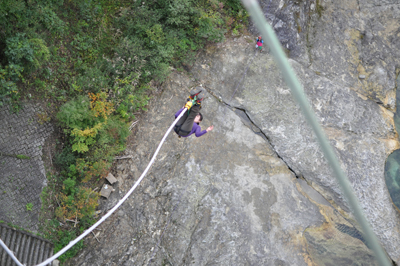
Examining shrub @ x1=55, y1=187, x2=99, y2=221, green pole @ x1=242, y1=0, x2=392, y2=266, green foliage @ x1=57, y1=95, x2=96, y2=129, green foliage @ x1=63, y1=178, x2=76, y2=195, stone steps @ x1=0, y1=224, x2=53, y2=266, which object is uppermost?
Answer: green pole @ x1=242, y1=0, x2=392, y2=266

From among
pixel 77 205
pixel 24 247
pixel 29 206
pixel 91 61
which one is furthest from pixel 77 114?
pixel 24 247

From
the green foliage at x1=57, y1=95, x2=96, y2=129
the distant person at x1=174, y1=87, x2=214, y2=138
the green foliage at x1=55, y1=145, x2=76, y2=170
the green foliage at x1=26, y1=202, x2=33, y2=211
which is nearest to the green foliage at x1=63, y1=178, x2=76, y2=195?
the green foliage at x1=55, y1=145, x2=76, y2=170

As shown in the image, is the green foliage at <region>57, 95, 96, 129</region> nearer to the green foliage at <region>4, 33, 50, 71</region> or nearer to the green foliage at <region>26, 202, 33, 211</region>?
the green foliage at <region>4, 33, 50, 71</region>

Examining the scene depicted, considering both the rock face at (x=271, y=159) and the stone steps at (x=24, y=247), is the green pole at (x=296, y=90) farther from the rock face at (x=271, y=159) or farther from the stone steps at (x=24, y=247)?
the stone steps at (x=24, y=247)

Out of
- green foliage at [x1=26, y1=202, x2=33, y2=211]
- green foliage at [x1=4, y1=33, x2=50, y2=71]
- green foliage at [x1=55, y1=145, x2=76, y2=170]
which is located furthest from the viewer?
green foliage at [x1=55, y1=145, x2=76, y2=170]

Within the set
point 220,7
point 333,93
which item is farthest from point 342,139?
point 220,7

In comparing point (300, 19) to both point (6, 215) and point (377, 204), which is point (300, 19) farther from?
point (6, 215)

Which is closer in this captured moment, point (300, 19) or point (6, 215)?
point (6, 215)
